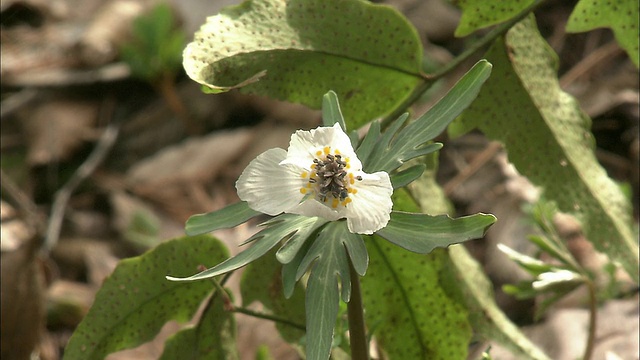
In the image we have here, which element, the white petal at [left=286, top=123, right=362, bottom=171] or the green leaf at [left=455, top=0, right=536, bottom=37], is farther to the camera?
the green leaf at [left=455, top=0, right=536, bottom=37]

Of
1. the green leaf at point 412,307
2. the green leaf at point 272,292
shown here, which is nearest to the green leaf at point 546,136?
the green leaf at point 412,307

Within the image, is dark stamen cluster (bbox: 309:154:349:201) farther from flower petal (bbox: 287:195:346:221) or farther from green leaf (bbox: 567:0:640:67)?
green leaf (bbox: 567:0:640:67)

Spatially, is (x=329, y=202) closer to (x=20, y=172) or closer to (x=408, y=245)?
(x=408, y=245)

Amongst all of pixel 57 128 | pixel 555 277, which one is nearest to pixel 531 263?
pixel 555 277

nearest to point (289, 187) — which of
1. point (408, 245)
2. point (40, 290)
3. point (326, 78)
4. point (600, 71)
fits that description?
point (408, 245)

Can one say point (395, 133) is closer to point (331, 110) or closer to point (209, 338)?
point (331, 110)

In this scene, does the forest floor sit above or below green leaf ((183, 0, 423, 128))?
below

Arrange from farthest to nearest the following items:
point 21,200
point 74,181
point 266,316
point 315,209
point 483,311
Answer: point 74,181 < point 21,200 < point 483,311 < point 266,316 < point 315,209

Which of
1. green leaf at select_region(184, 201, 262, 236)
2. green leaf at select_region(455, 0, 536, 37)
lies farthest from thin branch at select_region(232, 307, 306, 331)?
green leaf at select_region(455, 0, 536, 37)

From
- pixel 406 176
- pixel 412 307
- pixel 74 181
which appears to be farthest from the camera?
pixel 74 181
